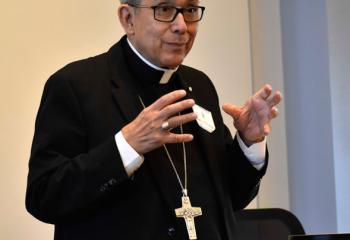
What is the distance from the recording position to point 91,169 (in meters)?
1.27

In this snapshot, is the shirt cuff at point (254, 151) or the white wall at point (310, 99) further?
the white wall at point (310, 99)

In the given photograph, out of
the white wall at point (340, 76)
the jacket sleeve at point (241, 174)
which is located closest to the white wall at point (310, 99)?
the white wall at point (340, 76)

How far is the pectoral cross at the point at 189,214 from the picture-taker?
4.51 ft

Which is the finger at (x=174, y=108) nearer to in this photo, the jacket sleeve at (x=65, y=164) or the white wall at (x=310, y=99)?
the jacket sleeve at (x=65, y=164)

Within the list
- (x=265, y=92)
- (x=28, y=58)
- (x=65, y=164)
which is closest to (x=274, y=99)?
(x=265, y=92)

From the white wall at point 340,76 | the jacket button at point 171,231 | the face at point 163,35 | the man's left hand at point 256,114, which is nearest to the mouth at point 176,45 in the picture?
the face at point 163,35

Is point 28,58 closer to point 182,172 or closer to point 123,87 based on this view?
point 123,87

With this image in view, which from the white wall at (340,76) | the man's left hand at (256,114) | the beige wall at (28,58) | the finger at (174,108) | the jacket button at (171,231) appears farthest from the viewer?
the white wall at (340,76)

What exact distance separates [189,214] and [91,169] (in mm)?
274

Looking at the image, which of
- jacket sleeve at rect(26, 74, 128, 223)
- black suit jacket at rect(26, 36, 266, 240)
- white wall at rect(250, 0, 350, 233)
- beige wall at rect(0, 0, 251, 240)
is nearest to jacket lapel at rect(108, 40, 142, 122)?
black suit jacket at rect(26, 36, 266, 240)

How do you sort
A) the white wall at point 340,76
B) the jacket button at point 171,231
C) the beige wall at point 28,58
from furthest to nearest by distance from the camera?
the white wall at point 340,76
the beige wall at point 28,58
the jacket button at point 171,231

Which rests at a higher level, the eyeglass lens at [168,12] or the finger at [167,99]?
the eyeglass lens at [168,12]

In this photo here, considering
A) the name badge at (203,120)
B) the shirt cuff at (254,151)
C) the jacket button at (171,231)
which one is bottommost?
the jacket button at (171,231)

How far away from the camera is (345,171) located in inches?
114
